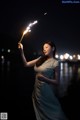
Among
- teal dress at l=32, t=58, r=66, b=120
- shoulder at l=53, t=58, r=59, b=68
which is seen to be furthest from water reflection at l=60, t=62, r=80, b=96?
shoulder at l=53, t=58, r=59, b=68

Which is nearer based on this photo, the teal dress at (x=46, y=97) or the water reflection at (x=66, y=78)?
the teal dress at (x=46, y=97)

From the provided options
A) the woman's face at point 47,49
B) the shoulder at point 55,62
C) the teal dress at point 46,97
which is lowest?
the teal dress at point 46,97

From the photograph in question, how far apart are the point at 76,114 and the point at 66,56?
143391 mm

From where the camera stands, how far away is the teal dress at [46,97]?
259 inches

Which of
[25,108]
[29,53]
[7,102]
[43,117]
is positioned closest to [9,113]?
[25,108]

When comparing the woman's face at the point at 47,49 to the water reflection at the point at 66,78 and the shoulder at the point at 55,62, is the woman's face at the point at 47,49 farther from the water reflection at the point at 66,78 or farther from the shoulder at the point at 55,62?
the water reflection at the point at 66,78

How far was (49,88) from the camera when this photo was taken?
662cm

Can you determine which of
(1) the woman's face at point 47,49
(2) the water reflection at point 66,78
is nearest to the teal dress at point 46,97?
(1) the woman's face at point 47,49

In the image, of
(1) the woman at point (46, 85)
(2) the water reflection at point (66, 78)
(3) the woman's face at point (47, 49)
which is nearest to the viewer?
(1) the woman at point (46, 85)

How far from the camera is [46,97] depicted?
262 inches

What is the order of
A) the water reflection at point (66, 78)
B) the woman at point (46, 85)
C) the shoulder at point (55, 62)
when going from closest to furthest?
the woman at point (46, 85), the shoulder at point (55, 62), the water reflection at point (66, 78)

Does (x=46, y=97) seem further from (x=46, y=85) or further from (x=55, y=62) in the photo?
(x=55, y=62)

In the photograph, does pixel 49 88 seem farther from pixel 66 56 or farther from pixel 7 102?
pixel 66 56

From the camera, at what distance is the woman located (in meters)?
6.56
